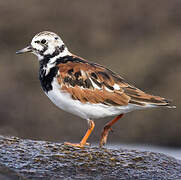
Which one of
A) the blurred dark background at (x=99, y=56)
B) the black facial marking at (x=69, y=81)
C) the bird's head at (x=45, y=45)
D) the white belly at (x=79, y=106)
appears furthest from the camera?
the blurred dark background at (x=99, y=56)

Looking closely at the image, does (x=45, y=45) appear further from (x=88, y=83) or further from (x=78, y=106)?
(x=78, y=106)

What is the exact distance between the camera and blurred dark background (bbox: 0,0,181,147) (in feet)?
53.3

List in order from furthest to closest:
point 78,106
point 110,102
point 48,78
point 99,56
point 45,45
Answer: point 99,56
point 45,45
point 48,78
point 110,102
point 78,106

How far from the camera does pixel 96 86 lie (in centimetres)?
694

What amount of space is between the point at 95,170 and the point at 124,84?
1.54 m

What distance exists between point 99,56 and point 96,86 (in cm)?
1075

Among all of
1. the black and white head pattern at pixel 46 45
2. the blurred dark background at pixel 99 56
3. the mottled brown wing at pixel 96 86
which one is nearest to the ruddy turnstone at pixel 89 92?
the mottled brown wing at pixel 96 86

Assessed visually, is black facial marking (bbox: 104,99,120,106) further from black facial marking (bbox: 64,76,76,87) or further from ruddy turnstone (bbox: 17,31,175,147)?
black facial marking (bbox: 64,76,76,87)

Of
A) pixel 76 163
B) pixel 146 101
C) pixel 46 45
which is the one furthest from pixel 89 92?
pixel 76 163

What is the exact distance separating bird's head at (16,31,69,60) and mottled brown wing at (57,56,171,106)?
397 mm

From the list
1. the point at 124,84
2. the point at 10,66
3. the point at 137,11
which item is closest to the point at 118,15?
the point at 137,11

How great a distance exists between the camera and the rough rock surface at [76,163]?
5724 millimetres

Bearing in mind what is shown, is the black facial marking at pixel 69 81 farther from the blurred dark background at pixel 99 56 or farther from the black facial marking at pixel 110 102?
the blurred dark background at pixel 99 56

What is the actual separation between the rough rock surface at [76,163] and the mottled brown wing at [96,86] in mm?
713
